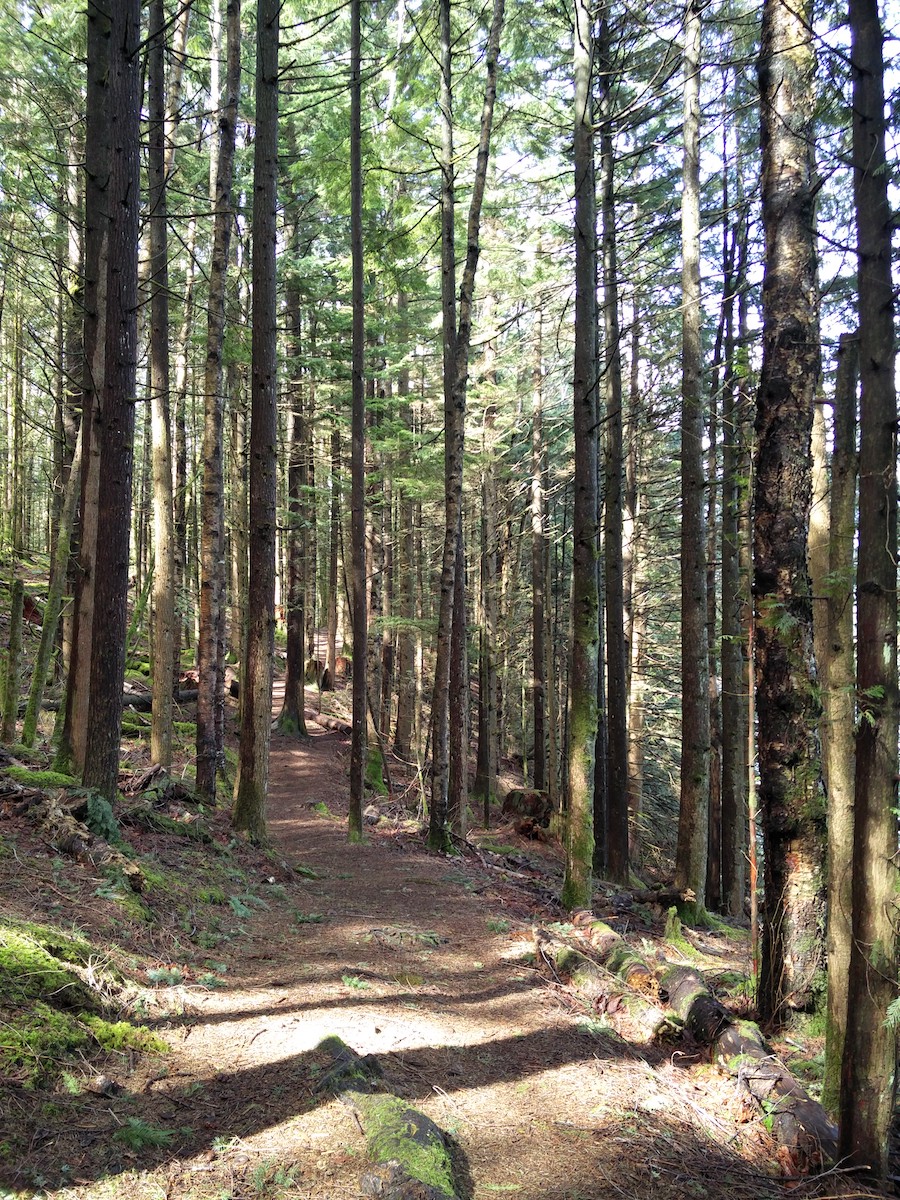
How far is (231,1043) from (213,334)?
920 centimetres

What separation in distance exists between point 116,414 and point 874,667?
625cm

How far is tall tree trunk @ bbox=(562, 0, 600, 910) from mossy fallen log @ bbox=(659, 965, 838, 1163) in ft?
6.96

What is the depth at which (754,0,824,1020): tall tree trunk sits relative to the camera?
555 centimetres

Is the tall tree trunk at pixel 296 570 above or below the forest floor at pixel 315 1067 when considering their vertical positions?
above

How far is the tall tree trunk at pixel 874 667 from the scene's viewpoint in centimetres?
369

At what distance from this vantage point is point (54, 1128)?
296cm

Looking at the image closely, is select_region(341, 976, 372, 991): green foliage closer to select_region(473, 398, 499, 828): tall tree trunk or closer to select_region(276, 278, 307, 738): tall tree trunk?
select_region(473, 398, 499, 828): tall tree trunk

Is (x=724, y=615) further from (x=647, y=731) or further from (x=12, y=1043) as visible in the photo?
(x=12, y=1043)

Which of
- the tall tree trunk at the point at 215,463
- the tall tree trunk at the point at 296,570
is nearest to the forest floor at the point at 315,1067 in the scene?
the tall tree trunk at the point at 215,463

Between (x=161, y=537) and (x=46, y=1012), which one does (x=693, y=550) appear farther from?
(x=46, y=1012)

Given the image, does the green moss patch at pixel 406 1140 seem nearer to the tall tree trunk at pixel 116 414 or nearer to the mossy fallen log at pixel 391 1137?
the mossy fallen log at pixel 391 1137

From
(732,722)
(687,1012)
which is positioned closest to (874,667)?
(687,1012)

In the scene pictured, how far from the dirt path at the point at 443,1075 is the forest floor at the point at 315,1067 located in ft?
0.05

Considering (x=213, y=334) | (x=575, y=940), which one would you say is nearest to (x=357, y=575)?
(x=213, y=334)
